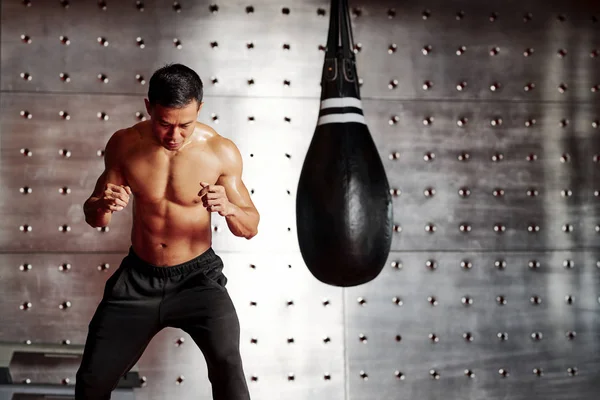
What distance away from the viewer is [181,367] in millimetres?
4383

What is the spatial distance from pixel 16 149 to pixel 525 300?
3322 mm

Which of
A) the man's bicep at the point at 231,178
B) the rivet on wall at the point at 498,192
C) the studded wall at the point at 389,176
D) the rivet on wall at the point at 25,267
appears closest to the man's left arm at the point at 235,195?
the man's bicep at the point at 231,178

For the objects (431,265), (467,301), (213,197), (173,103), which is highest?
(173,103)

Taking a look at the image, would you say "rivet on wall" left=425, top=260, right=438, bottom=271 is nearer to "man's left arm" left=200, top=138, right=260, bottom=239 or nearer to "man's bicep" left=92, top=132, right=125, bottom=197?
"man's left arm" left=200, top=138, right=260, bottom=239

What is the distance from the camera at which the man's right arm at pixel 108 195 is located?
2.69 metres

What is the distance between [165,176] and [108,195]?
0.98 feet

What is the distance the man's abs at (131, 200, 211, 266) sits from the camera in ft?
9.68

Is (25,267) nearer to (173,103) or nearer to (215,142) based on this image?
(215,142)

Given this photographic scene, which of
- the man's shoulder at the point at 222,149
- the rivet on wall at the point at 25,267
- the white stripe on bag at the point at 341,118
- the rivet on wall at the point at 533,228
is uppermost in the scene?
the white stripe on bag at the point at 341,118

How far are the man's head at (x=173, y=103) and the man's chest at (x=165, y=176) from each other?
122 mm

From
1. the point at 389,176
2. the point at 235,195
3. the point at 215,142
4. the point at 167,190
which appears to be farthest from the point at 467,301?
the point at 167,190

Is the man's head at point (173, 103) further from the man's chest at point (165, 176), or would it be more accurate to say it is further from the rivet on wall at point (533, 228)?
the rivet on wall at point (533, 228)

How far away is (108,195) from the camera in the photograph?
8.81ft

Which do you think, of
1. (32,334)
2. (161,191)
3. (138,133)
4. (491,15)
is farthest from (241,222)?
(491,15)
